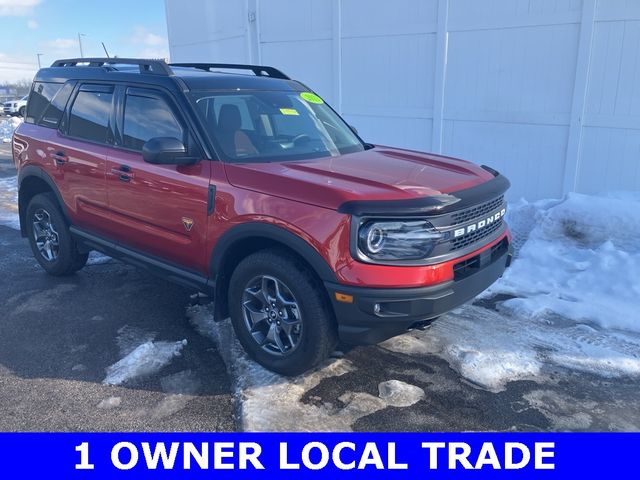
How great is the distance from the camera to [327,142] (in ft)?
14.2

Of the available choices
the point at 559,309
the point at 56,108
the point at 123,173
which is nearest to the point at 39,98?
the point at 56,108

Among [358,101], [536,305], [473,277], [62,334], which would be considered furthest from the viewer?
[358,101]

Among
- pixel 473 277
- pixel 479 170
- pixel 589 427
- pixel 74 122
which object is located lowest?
pixel 589 427

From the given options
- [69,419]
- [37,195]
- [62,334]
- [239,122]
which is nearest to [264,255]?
[239,122]

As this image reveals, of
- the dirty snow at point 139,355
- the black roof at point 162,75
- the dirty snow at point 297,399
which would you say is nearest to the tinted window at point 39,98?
the black roof at point 162,75

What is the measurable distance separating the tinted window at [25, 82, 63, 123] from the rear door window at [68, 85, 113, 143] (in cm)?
47

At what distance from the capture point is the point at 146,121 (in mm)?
4230

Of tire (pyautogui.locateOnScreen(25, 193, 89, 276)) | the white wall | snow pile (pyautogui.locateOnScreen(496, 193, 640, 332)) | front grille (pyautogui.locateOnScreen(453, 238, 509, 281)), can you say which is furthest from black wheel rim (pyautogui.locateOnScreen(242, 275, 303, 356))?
the white wall

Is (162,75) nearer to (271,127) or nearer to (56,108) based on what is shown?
(271,127)

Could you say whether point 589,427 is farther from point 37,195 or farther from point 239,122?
point 37,195

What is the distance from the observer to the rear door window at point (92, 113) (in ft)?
15.0

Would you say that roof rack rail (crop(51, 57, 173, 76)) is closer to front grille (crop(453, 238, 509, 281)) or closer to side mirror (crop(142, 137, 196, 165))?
side mirror (crop(142, 137, 196, 165))

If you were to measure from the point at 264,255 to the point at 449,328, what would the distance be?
5.59ft

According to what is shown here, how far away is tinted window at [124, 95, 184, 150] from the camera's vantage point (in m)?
4.02
